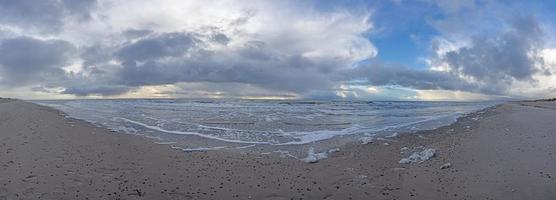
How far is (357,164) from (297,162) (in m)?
1.55

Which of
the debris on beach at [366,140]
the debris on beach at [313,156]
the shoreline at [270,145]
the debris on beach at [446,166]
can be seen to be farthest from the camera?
the debris on beach at [366,140]

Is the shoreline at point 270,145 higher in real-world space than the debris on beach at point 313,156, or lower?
higher

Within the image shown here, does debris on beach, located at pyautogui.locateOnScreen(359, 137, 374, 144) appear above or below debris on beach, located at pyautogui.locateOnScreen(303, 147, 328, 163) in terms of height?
above

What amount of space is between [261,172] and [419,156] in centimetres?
473

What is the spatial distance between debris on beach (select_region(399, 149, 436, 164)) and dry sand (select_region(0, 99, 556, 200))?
0.23m

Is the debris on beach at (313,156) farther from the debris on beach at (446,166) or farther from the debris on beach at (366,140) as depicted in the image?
the debris on beach at (446,166)

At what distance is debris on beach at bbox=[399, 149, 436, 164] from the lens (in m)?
11.2

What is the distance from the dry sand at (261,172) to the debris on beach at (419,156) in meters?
0.23

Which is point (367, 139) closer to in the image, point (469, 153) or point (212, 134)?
point (469, 153)

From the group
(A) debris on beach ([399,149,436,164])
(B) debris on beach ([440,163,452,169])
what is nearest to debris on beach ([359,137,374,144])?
(A) debris on beach ([399,149,436,164])

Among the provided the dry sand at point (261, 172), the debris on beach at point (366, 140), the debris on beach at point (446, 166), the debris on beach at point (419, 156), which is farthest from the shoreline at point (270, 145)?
the debris on beach at point (446, 166)

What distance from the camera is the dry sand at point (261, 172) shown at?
798cm

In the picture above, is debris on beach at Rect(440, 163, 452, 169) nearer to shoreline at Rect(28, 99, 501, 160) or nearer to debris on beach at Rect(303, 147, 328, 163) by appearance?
debris on beach at Rect(303, 147, 328, 163)

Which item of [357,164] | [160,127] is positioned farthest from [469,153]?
[160,127]
